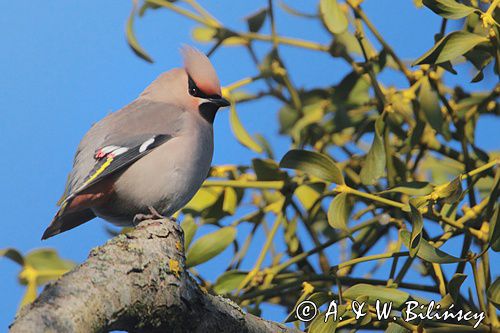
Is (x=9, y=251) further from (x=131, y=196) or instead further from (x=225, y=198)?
(x=225, y=198)

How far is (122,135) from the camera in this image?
2.33 m

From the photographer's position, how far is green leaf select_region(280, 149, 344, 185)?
81.5 inches

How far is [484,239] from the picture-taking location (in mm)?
2074

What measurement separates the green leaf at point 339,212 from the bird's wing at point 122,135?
51cm

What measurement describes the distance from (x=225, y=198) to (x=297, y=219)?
0.21 metres

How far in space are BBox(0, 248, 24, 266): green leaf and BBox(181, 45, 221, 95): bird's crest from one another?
0.70 metres

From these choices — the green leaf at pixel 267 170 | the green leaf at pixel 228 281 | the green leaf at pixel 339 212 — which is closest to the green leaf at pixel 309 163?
the green leaf at pixel 339 212

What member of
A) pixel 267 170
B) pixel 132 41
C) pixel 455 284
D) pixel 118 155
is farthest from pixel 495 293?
pixel 132 41

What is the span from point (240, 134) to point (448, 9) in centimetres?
71

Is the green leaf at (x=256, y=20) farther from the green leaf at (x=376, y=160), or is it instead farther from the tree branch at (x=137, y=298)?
the tree branch at (x=137, y=298)

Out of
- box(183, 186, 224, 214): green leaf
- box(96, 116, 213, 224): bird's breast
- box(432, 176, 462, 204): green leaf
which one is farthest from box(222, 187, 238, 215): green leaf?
box(432, 176, 462, 204): green leaf

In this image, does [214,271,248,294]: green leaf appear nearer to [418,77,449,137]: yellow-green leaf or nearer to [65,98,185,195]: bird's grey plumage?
[65,98,185,195]: bird's grey plumage

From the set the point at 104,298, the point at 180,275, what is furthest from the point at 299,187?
the point at 104,298

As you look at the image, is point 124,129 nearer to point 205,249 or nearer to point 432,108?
point 205,249
